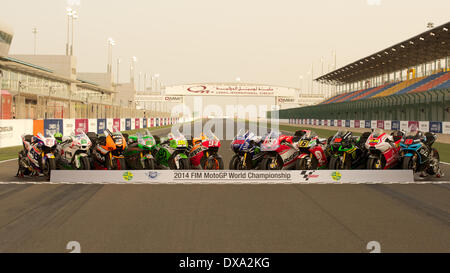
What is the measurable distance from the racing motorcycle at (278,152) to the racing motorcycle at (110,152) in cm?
316

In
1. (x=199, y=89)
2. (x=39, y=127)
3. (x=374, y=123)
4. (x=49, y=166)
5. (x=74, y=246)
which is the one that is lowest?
(x=74, y=246)

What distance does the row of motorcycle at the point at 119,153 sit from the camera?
10969 millimetres

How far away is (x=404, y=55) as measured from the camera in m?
51.8

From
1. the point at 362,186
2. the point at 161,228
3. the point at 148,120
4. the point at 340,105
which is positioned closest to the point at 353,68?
the point at 340,105

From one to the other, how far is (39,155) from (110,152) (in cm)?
163

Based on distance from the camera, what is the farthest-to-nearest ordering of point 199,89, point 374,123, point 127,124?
point 199,89, point 127,124, point 374,123

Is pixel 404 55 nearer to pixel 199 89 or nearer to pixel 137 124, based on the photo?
pixel 137 124

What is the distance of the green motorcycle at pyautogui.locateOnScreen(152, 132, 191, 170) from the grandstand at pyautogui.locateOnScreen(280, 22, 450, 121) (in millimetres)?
25669

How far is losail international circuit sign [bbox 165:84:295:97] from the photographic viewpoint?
272 ft

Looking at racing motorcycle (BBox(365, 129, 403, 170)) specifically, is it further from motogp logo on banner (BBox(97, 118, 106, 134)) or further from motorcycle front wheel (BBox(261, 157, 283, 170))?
motogp logo on banner (BBox(97, 118, 106, 134))

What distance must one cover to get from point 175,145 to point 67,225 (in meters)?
4.48

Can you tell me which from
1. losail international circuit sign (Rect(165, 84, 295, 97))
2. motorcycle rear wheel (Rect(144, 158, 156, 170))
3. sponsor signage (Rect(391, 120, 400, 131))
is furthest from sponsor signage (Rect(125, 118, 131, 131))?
losail international circuit sign (Rect(165, 84, 295, 97))

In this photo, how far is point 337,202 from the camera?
8.47 m

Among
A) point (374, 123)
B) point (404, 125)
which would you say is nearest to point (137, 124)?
point (374, 123)
